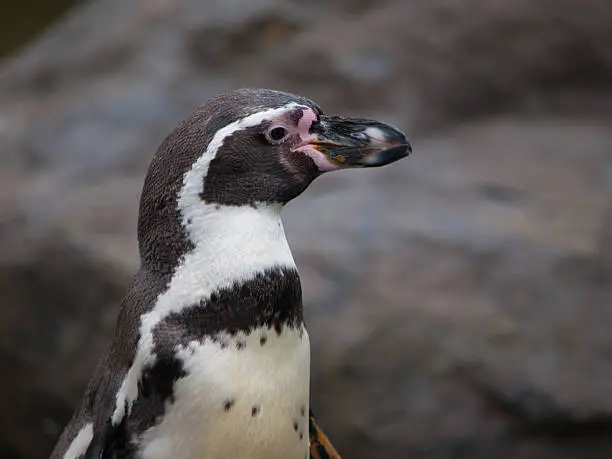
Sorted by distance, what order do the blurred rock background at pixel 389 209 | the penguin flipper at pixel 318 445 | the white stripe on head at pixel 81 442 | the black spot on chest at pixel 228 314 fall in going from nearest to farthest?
the black spot on chest at pixel 228 314, the white stripe on head at pixel 81 442, the penguin flipper at pixel 318 445, the blurred rock background at pixel 389 209

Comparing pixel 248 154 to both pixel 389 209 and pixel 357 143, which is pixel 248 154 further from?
pixel 389 209

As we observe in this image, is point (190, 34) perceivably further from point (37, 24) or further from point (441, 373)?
point (37, 24)

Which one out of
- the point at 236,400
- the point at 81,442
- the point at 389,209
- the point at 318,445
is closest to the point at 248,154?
the point at 236,400

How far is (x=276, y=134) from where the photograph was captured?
173 cm

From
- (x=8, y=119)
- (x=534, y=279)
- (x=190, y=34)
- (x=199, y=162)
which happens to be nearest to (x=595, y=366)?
(x=534, y=279)

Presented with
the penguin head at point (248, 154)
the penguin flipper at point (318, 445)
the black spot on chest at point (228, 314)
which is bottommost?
the penguin flipper at point (318, 445)

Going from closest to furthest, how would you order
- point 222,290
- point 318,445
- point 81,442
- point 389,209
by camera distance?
1. point 222,290
2. point 81,442
3. point 318,445
4. point 389,209

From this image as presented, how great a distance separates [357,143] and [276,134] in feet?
0.48

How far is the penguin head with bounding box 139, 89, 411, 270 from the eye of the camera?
67.1 inches

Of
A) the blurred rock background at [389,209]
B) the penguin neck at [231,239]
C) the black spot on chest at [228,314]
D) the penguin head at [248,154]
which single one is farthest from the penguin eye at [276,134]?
the blurred rock background at [389,209]

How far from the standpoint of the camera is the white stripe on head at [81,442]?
1822 millimetres

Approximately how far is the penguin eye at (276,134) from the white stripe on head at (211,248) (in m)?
→ 0.02

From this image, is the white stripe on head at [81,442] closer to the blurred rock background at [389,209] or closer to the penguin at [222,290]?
the penguin at [222,290]

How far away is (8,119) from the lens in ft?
13.2
